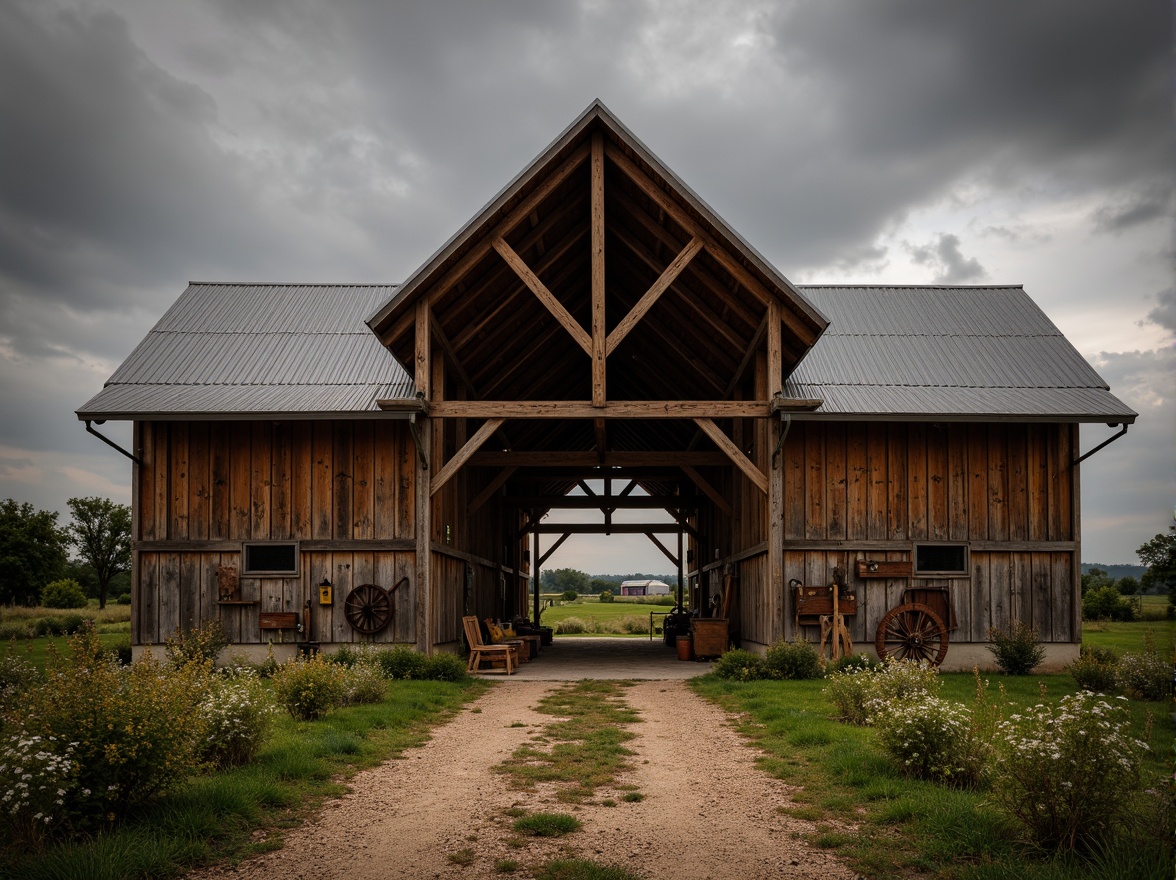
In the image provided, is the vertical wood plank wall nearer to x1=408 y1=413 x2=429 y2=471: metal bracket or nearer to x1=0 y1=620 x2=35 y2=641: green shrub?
x1=408 y1=413 x2=429 y2=471: metal bracket

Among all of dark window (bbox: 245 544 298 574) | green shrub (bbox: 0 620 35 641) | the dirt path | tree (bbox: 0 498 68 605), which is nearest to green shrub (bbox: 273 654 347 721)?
the dirt path

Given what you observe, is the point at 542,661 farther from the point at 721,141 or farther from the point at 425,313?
the point at 721,141

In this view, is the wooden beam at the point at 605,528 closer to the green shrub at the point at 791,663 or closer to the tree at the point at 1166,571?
the green shrub at the point at 791,663

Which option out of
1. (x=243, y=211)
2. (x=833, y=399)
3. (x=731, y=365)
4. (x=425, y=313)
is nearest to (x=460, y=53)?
(x=425, y=313)

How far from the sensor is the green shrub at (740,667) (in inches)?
632

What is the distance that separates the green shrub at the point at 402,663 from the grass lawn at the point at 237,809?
14.8ft

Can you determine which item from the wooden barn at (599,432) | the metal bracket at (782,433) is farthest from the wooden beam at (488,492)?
the metal bracket at (782,433)

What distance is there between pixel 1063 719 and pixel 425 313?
509 inches

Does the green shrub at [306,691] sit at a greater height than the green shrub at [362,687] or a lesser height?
greater

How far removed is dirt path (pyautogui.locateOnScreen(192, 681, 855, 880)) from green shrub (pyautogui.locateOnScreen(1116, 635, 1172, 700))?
275 inches

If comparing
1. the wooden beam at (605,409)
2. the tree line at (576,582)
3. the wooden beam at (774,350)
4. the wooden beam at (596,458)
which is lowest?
the tree line at (576,582)

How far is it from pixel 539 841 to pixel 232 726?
333 centimetres

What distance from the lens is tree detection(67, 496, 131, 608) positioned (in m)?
63.2

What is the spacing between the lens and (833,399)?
18.1 meters
